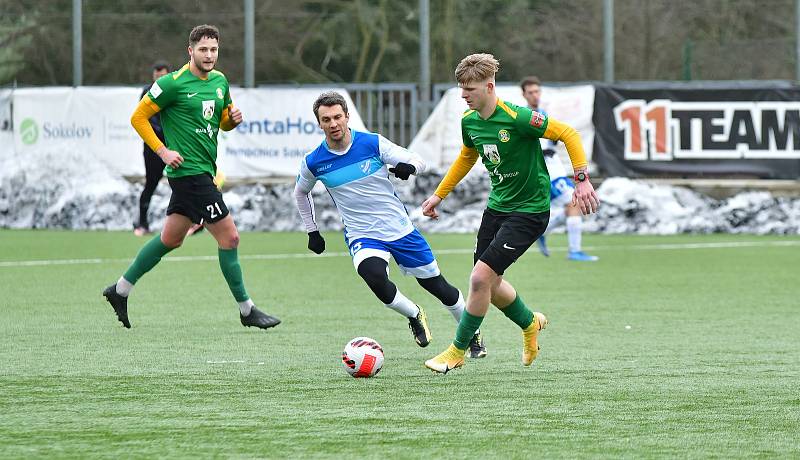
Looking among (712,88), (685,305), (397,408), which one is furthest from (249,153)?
(397,408)

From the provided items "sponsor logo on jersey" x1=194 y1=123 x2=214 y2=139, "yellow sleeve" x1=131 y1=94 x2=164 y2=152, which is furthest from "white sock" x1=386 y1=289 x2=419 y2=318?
"yellow sleeve" x1=131 y1=94 x2=164 y2=152

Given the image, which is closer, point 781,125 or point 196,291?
point 196,291

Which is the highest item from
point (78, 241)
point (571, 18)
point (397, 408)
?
point (571, 18)

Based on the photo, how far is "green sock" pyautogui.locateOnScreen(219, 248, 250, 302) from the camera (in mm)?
9789

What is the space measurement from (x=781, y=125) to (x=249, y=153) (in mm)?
7286

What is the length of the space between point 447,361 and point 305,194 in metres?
1.58

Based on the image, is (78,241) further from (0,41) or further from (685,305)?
(685,305)

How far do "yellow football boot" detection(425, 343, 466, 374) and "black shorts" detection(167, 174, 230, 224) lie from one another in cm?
258

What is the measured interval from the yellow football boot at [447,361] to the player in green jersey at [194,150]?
2.19 m

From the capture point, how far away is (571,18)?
20.0 m

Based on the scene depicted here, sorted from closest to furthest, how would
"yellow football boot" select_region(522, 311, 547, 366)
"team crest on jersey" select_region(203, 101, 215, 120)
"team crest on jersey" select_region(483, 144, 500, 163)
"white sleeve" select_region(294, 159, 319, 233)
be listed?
"team crest on jersey" select_region(483, 144, 500, 163), "yellow football boot" select_region(522, 311, 547, 366), "white sleeve" select_region(294, 159, 319, 233), "team crest on jersey" select_region(203, 101, 215, 120)

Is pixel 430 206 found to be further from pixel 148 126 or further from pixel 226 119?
pixel 148 126

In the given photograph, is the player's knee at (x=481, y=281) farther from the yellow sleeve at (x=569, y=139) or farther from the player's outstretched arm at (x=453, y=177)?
the yellow sleeve at (x=569, y=139)

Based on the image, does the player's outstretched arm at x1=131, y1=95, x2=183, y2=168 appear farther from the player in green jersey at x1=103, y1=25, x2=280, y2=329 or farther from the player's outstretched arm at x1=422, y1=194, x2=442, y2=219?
the player's outstretched arm at x1=422, y1=194, x2=442, y2=219
